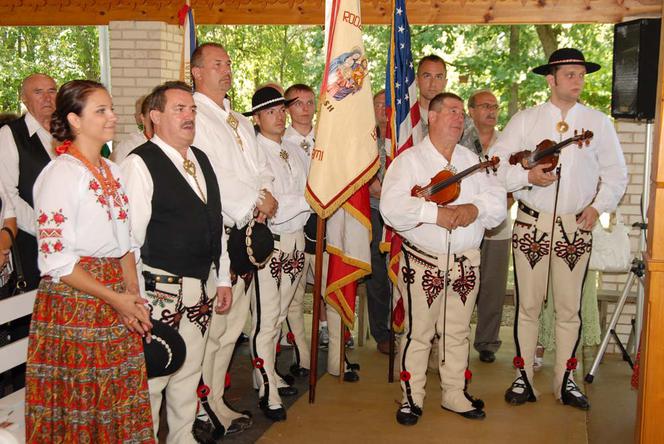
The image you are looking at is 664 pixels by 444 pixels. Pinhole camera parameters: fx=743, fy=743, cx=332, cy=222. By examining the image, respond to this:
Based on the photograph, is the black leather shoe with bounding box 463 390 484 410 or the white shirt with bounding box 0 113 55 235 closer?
the white shirt with bounding box 0 113 55 235

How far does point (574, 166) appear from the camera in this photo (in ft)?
14.0

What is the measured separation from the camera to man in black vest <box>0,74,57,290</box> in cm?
416

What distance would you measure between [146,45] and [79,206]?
4.18 meters

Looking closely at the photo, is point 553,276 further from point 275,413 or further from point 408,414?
point 275,413

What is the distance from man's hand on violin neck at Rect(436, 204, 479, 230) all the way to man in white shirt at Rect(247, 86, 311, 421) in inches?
33.6

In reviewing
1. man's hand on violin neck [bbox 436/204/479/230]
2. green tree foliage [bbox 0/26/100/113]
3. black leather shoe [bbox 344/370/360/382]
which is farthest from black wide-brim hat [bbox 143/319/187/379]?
green tree foliage [bbox 0/26/100/113]

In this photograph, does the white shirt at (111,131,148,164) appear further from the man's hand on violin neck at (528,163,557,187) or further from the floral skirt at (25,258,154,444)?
the man's hand on violin neck at (528,163,557,187)

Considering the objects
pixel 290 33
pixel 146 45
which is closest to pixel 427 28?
pixel 290 33

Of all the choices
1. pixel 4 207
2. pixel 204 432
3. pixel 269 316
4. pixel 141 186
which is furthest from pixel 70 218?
pixel 269 316

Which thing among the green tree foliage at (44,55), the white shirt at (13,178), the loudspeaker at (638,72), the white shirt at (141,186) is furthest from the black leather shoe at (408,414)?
the green tree foliage at (44,55)

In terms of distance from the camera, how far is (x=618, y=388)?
473 centimetres

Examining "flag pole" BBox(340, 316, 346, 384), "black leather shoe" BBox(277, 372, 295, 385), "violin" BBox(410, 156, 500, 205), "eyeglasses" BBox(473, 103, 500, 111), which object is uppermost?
"eyeglasses" BBox(473, 103, 500, 111)

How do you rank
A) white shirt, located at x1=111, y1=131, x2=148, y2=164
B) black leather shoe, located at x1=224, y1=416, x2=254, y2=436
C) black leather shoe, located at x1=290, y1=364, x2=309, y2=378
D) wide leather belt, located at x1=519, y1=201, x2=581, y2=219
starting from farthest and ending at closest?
black leather shoe, located at x1=290, y1=364, x2=309, y2=378
white shirt, located at x1=111, y1=131, x2=148, y2=164
wide leather belt, located at x1=519, y1=201, x2=581, y2=219
black leather shoe, located at x1=224, y1=416, x2=254, y2=436

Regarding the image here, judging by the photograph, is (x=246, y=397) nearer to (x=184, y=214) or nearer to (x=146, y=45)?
(x=184, y=214)
